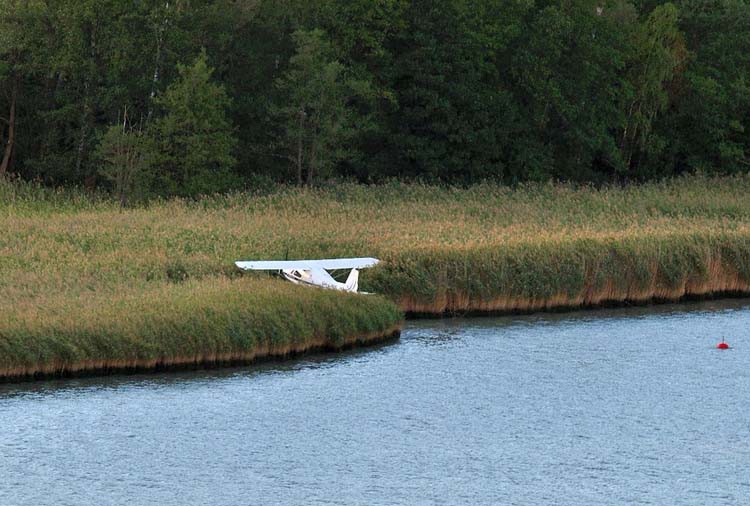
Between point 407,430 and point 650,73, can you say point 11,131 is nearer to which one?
point 650,73

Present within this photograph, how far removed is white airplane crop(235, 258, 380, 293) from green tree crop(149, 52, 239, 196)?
1673cm

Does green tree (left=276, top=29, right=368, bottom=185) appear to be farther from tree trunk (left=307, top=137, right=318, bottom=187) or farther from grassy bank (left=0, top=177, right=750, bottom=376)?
grassy bank (left=0, top=177, right=750, bottom=376)

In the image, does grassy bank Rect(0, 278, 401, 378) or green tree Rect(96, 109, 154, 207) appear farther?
green tree Rect(96, 109, 154, 207)

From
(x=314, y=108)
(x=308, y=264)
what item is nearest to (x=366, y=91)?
(x=314, y=108)

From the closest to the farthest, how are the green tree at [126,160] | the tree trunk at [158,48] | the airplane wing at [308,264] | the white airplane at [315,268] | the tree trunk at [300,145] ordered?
1. the white airplane at [315,268]
2. the airplane wing at [308,264]
3. the green tree at [126,160]
4. the tree trunk at [158,48]
5. the tree trunk at [300,145]

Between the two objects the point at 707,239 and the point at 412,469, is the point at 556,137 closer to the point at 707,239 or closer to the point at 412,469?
the point at 707,239

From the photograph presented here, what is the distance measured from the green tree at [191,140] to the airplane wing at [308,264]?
16.7 metres

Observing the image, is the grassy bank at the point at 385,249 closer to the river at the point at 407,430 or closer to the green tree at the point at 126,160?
the green tree at the point at 126,160

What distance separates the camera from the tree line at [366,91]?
5322cm

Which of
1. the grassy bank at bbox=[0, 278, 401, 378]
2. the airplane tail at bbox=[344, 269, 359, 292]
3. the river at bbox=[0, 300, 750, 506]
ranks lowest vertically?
the river at bbox=[0, 300, 750, 506]

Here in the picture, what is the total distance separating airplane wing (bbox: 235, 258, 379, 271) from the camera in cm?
3372

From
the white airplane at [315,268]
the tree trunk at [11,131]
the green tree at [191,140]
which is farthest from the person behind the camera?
the tree trunk at [11,131]

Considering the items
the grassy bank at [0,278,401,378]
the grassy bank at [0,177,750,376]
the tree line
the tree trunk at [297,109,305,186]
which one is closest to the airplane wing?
the grassy bank at [0,177,750,376]

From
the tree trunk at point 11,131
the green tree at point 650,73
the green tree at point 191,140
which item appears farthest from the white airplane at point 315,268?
the green tree at point 650,73
